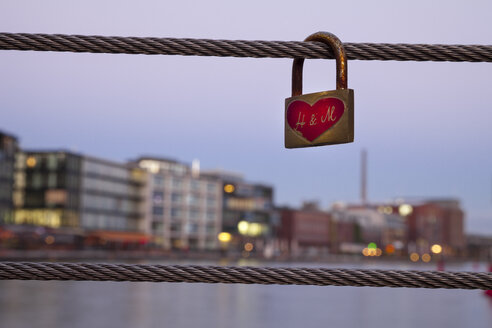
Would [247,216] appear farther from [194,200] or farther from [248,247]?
[194,200]

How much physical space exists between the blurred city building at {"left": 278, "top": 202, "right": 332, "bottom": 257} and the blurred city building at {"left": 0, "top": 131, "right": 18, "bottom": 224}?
2576 inches

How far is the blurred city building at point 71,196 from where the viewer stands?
112 m

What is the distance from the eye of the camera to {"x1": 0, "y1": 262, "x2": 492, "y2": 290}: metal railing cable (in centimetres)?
213

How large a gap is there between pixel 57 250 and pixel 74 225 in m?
5.89

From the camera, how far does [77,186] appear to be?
11556 cm

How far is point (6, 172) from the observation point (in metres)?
105

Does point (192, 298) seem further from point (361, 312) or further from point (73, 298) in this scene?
point (361, 312)

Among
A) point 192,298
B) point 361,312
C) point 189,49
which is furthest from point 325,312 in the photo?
point 189,49

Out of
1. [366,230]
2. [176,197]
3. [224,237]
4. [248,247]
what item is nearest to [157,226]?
[176,197]

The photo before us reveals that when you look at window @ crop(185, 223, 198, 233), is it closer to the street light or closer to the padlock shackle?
the street light

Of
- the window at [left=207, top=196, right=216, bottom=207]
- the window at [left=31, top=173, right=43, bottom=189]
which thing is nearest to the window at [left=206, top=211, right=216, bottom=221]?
the window at [left=207, top=196, right=216, bottom=207]

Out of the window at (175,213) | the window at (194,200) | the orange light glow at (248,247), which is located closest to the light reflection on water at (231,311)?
the window at (175,213)

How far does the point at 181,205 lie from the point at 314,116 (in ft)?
451

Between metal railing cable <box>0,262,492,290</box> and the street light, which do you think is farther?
the street light
